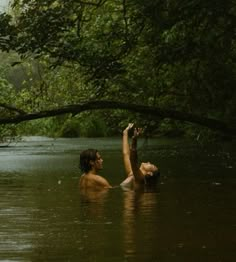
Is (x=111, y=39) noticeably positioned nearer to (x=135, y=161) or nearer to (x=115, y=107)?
(x=115, y=107)

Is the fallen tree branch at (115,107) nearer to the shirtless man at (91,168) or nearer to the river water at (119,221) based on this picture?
the river water at (119,221)

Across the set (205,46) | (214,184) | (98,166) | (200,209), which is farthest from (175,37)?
(200,209)

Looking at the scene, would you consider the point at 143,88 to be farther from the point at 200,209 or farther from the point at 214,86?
the point at 200,209

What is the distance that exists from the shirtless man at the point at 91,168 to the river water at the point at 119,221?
0.27 meters

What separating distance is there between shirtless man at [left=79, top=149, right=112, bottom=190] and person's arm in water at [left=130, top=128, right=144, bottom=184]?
642 millimetres

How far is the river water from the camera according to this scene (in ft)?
28.1

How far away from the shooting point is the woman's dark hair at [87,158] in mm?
15000

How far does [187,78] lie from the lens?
29141mm

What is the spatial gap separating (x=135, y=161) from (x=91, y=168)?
40.9 inches

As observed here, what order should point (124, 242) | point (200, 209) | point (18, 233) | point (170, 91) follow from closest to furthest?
point (124, 242) < point (18, 233) < point (200, 209) < point (170, 91)

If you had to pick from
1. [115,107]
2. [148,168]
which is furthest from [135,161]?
[115,107]

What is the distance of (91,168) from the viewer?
602 inches

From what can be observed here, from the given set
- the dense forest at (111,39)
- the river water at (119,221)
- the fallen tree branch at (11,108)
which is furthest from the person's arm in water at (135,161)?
the fallen tree branch at (11,108)

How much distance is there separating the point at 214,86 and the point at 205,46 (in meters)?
9.97
